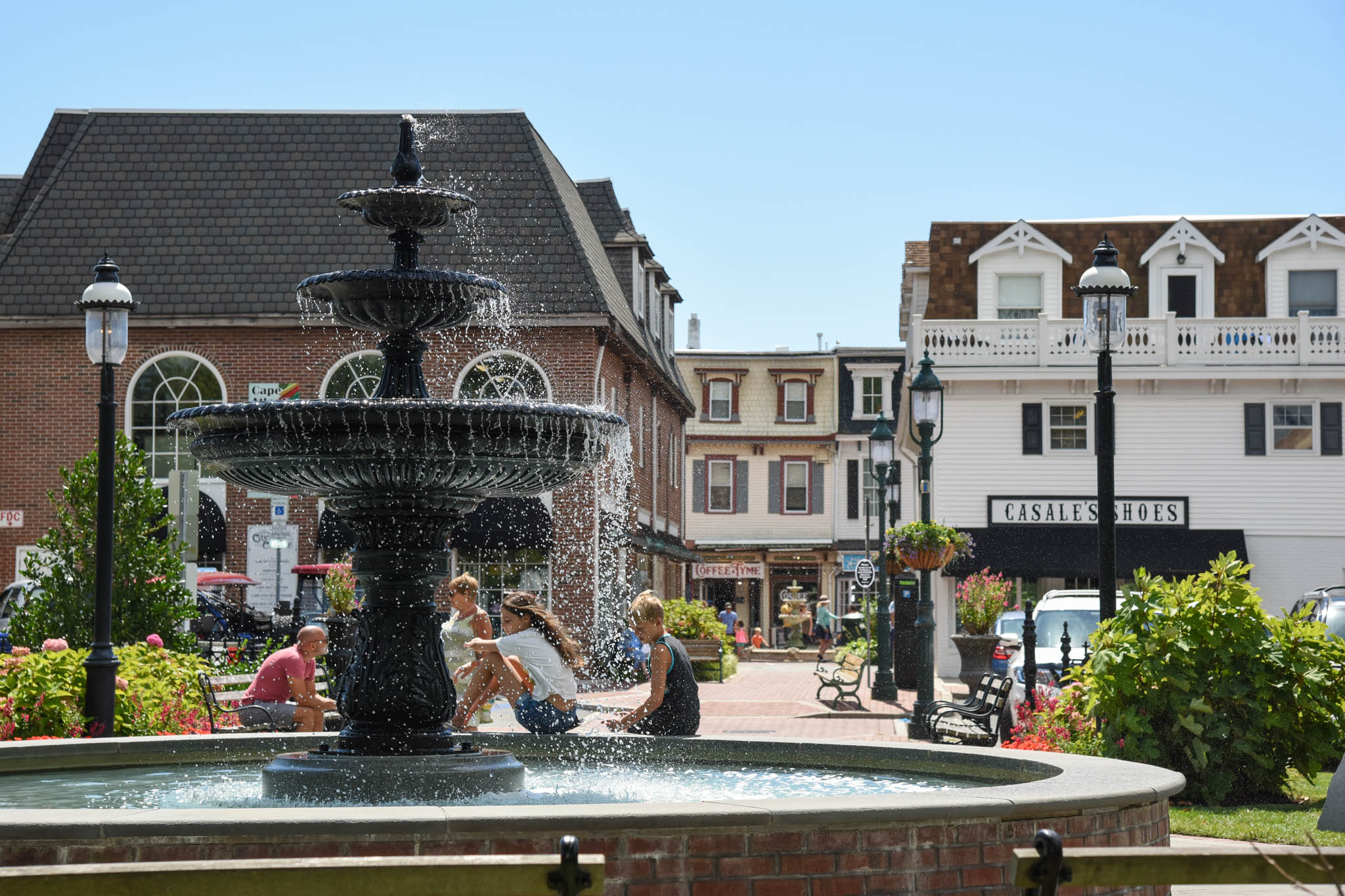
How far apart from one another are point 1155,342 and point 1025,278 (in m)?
3.08

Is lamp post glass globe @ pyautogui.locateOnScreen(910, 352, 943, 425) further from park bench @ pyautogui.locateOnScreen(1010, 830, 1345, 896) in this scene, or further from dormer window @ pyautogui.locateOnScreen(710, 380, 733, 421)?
dormer window @ pyautogui.locateOnScreen(710, 380, 733, 421)

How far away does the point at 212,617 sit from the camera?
30.9 metres

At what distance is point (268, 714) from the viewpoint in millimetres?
12781

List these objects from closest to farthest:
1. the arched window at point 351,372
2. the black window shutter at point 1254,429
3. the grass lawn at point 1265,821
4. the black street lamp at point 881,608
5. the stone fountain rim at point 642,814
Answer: the stone fountain rim at point 642,814
the grass lawn at point 1265,821
the black street lamp at point 881,608
the arched window at point 351,372
the black window shutter at point 1254,429

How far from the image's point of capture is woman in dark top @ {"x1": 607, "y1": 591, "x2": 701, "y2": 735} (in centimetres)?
998

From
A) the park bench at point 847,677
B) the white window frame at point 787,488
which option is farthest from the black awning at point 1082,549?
the white window frame at point 787,488

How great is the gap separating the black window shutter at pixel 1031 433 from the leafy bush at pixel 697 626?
7.70 meters

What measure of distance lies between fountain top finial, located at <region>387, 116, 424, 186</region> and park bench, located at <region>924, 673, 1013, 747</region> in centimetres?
898

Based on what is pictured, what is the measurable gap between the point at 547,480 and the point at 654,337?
34.1 meters

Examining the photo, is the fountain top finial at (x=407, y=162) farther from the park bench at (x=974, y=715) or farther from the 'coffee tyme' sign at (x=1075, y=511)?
the 'coffee tyme' sign at (x=1075, y=511)

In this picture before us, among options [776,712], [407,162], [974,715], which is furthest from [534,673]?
[776,712]

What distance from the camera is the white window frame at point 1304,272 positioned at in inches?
1396

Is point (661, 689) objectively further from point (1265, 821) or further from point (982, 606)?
point (982, 606)

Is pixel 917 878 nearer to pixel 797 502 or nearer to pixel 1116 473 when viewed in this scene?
pixel 1116 473
